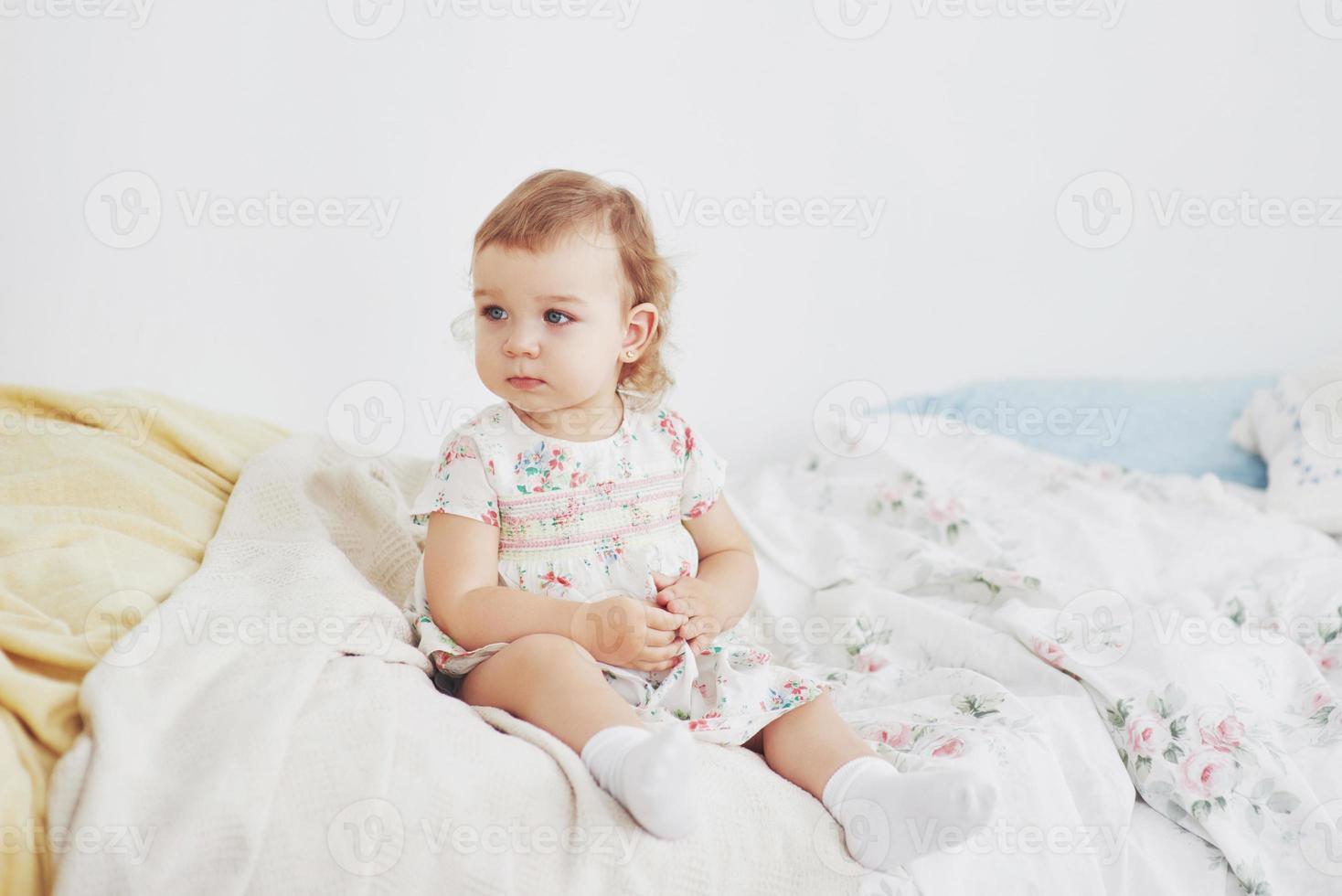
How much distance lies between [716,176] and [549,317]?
3.91 ft

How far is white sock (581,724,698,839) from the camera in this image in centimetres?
90

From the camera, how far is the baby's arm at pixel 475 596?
44.5 inches

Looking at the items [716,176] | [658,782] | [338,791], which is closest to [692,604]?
[658,782]

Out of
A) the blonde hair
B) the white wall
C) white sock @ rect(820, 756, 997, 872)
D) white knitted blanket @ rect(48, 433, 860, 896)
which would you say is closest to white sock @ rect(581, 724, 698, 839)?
white knitted blanket @ rect(48, 433, 860, 896)

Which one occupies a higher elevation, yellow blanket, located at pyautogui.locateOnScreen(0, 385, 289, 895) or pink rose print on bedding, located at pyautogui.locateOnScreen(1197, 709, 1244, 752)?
yellow blanket, located at pyautogui.locateOnScreen(0, 385, 289, 895)

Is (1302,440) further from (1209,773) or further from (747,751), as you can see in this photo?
(747,751)

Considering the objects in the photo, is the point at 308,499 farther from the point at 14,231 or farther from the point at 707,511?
the point at 14,231

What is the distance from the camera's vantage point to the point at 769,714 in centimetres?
110

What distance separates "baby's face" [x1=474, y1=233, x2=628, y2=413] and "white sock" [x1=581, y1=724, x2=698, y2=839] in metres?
0.40

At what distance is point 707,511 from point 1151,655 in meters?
0.52

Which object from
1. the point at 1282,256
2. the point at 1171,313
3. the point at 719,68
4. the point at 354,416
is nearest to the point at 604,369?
the point at 354,416

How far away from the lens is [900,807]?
3.16 ft

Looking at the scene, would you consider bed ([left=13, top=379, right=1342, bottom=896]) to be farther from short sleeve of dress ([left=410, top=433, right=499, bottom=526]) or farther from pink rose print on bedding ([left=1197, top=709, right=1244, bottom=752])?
short sleeve of dress ([left=410, top=433, right=499, bottom=526])

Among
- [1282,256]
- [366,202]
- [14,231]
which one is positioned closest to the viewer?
[14,231]
